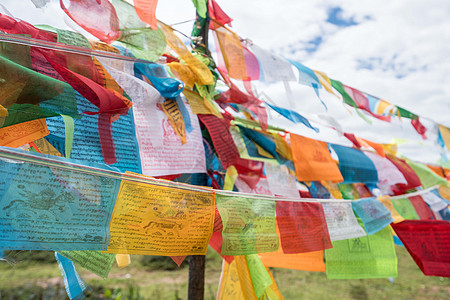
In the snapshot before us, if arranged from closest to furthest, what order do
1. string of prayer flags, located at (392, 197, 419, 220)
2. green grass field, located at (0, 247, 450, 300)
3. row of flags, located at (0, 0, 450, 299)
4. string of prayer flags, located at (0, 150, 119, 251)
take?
string of prayer flags, located at (0, 150, 119, 251) → row of flags, located at (0, 0, 450, 299) → string of prayer flags, located at (392, 197, 419, 220) → green grass field, located at (0, 247, 450, 300)

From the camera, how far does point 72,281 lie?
117 cm

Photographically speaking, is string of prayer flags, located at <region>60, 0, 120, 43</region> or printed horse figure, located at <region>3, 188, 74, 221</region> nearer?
printed horse figure, located at <region>3, 188, 74, 221</region>

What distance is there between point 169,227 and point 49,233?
33 cm

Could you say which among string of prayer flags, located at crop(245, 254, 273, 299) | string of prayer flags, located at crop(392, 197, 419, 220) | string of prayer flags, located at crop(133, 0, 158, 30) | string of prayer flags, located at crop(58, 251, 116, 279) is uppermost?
string of prayer flags, located at crop(133, 0, 158, 30)

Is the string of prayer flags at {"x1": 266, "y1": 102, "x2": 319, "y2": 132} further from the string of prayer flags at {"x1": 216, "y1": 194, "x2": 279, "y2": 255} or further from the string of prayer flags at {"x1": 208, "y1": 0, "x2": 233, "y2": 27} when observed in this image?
the string of prayer flags at {"x1": 216, "y1": 194, "x2": 279, "y2": 255}

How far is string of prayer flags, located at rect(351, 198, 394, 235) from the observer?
1830mm

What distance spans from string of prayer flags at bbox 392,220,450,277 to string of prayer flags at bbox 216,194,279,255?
0.97m

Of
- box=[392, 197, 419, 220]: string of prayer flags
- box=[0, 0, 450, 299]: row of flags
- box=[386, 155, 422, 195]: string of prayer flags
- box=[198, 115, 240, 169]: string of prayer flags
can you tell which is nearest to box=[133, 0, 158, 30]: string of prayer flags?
box=[0, 0, 450, 299]: row of flags

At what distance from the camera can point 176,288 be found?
4.97m

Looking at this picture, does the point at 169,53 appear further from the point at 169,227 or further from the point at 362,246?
the point at 362,246

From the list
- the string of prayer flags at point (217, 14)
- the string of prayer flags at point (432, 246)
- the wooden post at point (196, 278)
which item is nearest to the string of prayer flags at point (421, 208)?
the string of prayer flags at point (432, 246)

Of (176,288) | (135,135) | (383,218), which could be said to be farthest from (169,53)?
(176,288)

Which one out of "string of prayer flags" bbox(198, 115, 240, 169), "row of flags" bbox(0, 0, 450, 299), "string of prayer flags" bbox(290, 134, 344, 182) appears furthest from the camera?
"string of prayer flags" bbox(290, 134, 344, 182)

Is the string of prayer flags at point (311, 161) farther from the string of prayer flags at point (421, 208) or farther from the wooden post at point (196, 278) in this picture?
the string of prayer flags at point (421, 208)
